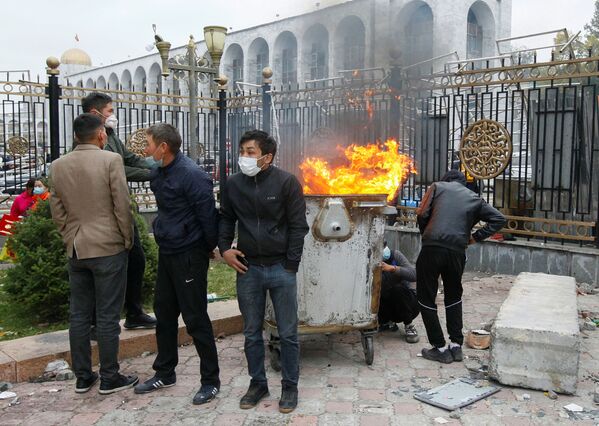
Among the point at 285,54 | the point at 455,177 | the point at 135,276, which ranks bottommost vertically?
the point at 135,276

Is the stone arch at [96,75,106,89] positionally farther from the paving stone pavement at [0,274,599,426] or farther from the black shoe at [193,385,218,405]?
the black shoe at [193,385,218,405]

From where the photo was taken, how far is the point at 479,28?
2694 cm

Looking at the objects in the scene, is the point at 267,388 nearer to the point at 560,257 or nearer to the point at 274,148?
the point at 274,148

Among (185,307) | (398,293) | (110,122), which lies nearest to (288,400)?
(185,307)

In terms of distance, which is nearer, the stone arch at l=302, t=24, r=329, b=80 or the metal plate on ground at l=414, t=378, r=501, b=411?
the metal plate on ground at l=414, t=378, r=501, b=411

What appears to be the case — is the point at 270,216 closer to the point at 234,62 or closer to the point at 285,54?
the point at 285,54

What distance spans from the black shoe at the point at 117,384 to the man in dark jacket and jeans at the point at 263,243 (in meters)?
0.98

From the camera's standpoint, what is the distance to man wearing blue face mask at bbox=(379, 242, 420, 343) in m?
5.20

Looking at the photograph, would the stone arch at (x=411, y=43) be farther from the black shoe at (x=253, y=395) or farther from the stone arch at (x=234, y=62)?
the stone arch at (x=234, y=62)

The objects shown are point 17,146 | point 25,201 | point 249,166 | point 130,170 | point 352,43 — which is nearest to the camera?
point 249,166

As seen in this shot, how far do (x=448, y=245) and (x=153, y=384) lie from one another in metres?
2.66

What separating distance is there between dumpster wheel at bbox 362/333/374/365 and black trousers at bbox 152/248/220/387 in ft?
4.31

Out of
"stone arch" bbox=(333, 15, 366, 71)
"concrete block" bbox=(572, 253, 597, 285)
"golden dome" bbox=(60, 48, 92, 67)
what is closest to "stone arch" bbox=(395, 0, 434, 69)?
"stone arch" bbox=(333, 15, 366, 71)

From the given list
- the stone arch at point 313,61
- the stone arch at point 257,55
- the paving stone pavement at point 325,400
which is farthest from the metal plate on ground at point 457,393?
the stone arch at point 257,55
